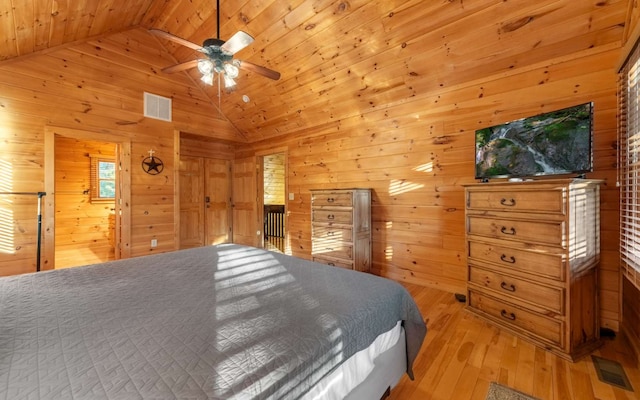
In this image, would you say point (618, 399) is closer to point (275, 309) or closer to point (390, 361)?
point (390, 361)

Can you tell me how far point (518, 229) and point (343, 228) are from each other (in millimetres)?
1853

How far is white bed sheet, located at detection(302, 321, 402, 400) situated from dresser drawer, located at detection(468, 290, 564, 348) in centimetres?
139

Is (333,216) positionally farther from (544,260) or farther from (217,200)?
(217,200)

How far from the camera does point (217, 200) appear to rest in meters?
5.72

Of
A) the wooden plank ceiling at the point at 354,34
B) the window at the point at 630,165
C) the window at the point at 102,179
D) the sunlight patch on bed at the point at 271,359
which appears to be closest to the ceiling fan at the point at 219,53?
the wooden plank ceiling at the point at 354,34

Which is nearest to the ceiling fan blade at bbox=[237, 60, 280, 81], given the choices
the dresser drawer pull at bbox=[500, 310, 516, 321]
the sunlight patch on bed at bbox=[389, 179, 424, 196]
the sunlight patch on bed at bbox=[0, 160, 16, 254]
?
the sunlight patch on bed at bbox=[389, 179, 424, 196]

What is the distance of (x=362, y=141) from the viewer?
3.81 meters

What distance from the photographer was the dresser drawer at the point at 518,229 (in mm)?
1894

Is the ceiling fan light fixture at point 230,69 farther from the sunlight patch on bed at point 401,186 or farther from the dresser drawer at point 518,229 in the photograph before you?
the dresser drawer at point 518,229

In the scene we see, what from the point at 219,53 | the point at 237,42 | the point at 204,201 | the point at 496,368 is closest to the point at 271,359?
the point at 496,368

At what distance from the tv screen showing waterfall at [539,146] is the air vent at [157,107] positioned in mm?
4434

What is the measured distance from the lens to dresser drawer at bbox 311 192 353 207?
11.3 ft

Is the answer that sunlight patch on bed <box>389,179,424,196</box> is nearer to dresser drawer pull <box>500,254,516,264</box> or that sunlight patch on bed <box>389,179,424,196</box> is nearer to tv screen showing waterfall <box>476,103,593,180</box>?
tv screen showing waterfall <box>476,103,593,180</box>

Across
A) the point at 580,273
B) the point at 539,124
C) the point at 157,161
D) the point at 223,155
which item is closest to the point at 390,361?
the point at 580,273
